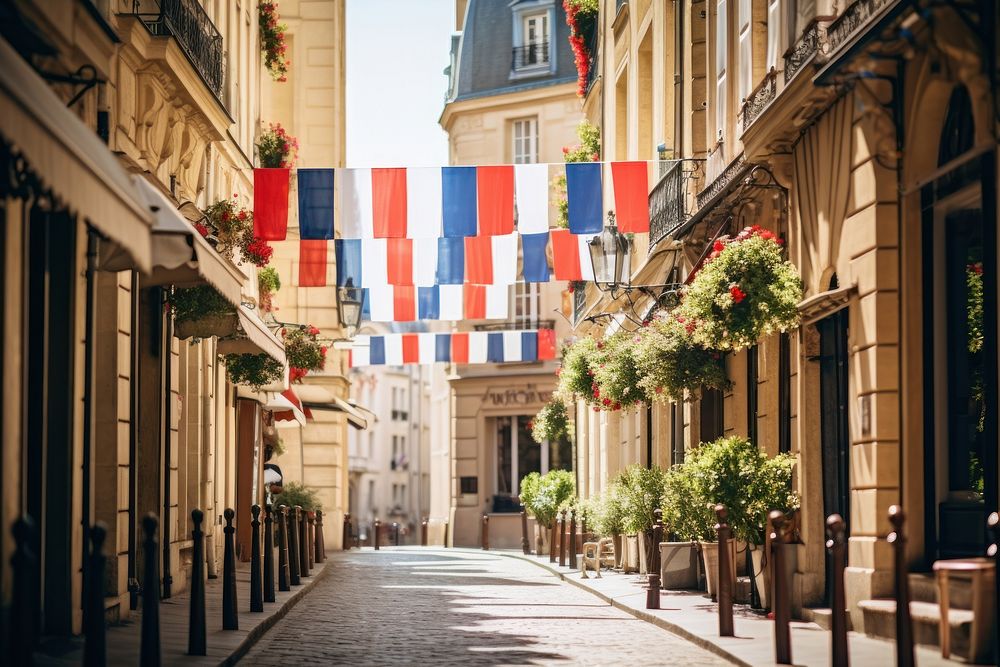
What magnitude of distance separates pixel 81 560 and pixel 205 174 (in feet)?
31.7

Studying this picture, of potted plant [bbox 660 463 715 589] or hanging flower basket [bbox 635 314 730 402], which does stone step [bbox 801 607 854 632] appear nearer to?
potted plant [bbox 660 463 715 589]

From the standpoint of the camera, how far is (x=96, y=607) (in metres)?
8.05

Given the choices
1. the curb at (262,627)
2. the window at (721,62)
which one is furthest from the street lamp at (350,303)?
the window at (721,62)

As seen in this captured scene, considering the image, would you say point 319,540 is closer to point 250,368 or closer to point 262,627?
point 250,368

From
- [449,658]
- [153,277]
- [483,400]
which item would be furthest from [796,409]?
[483,400]

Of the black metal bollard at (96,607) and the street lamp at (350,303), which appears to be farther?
the street lamp at (350,303)

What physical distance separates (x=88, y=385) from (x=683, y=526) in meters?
6.45

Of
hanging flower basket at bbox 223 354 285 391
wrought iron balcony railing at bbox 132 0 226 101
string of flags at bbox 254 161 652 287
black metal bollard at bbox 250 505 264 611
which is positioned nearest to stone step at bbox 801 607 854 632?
black metal bollard at bbox 250 505 264 611

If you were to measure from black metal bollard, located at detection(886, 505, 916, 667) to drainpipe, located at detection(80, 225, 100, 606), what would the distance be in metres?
6.82

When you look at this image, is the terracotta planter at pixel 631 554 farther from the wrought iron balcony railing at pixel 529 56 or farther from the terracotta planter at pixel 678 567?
the wrought iron balcony railing at pixel 529 56

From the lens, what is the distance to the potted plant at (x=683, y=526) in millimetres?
15562

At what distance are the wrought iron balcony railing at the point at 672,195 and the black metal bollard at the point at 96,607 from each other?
13540mm

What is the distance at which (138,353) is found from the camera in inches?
645

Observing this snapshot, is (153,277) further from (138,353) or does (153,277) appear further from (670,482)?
(670,482)
